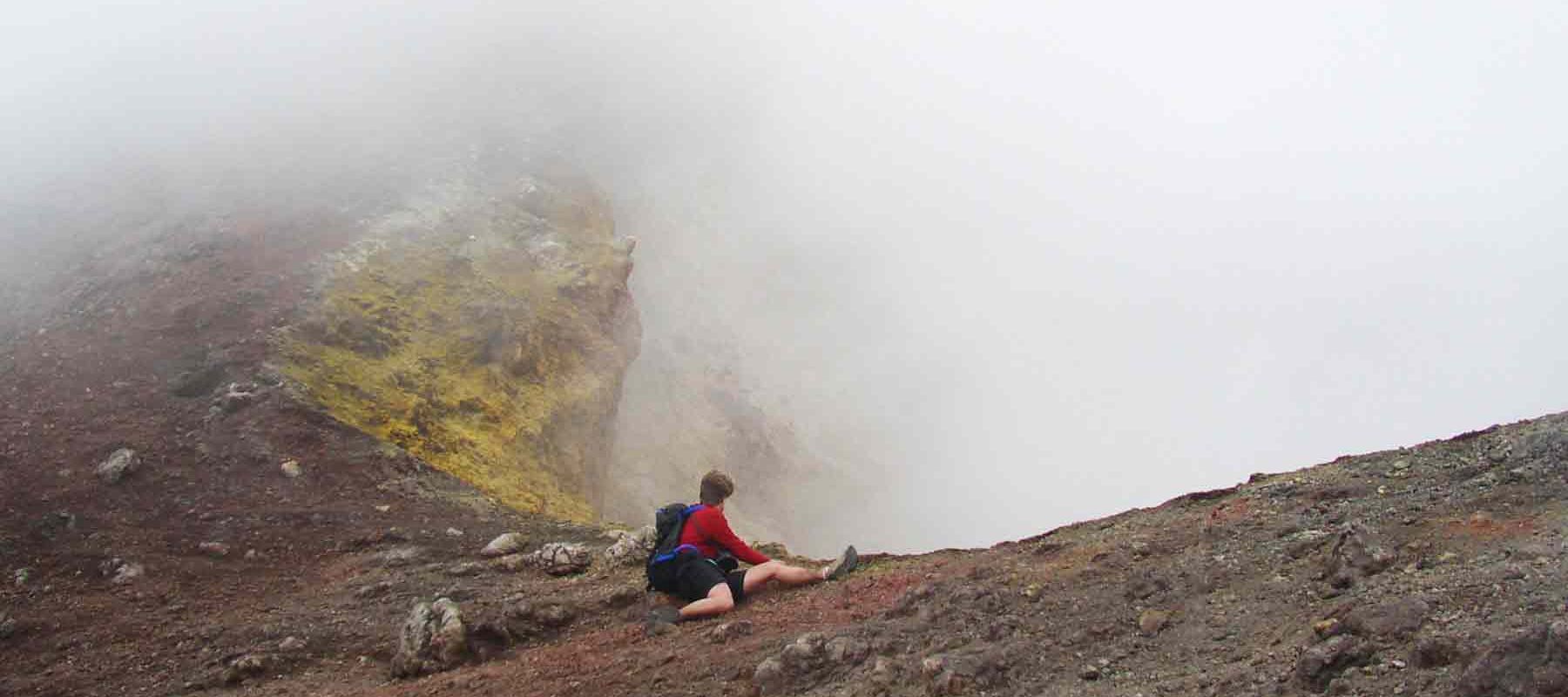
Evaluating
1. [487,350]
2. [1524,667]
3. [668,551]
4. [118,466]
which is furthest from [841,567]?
[487,350]

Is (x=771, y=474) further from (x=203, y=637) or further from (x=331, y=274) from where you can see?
(x=203, y=637)

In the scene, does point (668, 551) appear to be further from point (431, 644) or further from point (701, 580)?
point (431, 644)

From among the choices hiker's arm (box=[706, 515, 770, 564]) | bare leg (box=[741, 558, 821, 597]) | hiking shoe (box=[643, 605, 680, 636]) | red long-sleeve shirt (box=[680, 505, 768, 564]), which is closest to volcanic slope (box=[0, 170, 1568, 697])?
hiking shoe (box=[643, 605, 680, 636])

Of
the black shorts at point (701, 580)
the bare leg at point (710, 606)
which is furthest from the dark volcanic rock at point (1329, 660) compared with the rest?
the black shorts at point (701, 580)

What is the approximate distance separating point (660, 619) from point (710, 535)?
41.9 inches

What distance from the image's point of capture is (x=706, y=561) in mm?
10969

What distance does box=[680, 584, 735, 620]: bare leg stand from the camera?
1045cm

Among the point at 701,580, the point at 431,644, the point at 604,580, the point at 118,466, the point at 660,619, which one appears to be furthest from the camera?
the point at 118,466

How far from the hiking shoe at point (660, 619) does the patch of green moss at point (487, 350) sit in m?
8.51

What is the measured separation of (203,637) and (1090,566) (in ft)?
31.9

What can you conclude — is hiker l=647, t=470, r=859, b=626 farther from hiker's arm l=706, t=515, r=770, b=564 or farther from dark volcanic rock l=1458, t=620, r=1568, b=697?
dark volcanic rock l=1458, t=620, r=1568, b=697

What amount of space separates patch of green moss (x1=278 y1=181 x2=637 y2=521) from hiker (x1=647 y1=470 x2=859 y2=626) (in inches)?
321

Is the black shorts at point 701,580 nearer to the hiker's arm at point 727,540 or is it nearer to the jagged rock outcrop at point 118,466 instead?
the hiker's arm at point 727,540

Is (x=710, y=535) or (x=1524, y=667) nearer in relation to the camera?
(x=1524, y=667)
